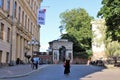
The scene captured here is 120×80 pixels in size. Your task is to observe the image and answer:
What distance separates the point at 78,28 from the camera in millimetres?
100875

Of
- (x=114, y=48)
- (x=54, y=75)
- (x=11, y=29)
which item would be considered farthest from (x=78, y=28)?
(x=54, y=75)

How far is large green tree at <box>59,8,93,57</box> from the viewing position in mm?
94875

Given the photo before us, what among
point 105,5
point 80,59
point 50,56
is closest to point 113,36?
point 105,5

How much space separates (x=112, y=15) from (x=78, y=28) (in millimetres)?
56826

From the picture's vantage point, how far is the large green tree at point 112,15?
43.5m

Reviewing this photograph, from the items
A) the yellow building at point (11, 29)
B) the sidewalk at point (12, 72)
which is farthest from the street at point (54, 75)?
the yellow building at point (11, 29)

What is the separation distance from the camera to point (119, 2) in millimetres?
43031

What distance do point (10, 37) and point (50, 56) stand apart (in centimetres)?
3281

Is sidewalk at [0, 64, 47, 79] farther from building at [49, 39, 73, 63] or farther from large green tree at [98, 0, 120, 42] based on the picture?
building at [49, 39, 73, 63]

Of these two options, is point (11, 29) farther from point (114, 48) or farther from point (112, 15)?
point (114, 48)

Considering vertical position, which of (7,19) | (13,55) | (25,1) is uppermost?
(25,1)

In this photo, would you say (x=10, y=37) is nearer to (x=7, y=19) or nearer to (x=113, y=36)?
(x=7, y=19)

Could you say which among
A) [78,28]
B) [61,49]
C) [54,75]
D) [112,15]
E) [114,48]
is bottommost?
[54,75]

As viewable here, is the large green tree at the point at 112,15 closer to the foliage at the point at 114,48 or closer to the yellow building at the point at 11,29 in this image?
the yellow building at the point at 11,29
